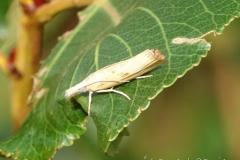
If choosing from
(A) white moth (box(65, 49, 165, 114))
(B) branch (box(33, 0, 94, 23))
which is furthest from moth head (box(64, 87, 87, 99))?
(B) branch (box(33, 0, 94, 23))

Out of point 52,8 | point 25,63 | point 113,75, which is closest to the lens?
point 113,75

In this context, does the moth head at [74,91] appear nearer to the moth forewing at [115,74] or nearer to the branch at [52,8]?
the moth forewing at [115,74]

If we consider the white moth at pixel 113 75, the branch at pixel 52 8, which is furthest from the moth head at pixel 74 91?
the branch at pixel 52 8

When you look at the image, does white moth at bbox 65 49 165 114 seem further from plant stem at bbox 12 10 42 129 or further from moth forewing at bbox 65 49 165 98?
plant stem at bbox 12 10 42 129

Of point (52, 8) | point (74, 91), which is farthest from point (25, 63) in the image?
point (74, 91)

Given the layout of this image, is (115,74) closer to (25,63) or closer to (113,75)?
(113,75)

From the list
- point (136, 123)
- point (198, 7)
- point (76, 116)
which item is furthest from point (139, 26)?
point (136, 123)
